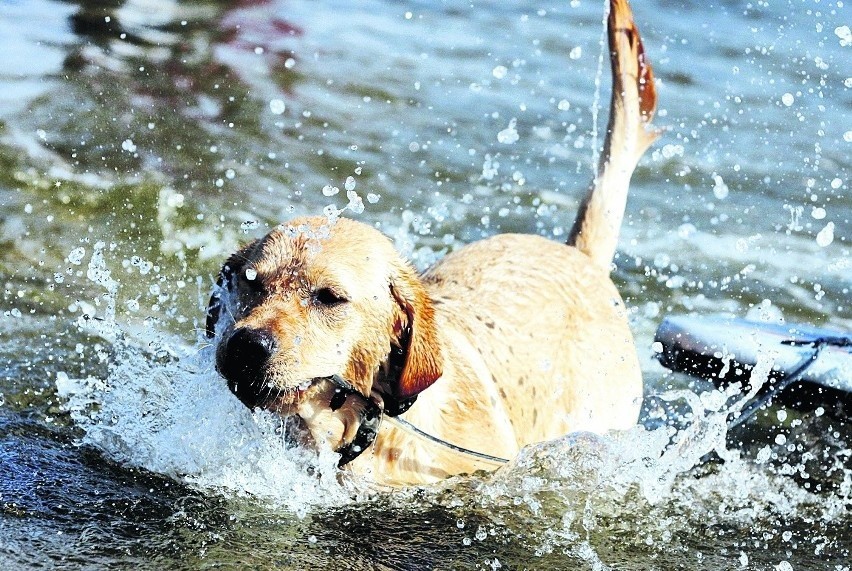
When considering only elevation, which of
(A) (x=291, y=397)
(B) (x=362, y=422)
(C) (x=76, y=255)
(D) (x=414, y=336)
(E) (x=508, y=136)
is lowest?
(C) (x=76, y=255)

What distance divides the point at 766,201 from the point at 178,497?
5977 millimetres

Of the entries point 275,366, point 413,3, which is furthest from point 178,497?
point 413,3

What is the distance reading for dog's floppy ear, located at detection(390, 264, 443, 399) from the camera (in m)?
4.04

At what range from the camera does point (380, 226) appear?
25.5 ft

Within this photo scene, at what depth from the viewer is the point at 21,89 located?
898 centimetres

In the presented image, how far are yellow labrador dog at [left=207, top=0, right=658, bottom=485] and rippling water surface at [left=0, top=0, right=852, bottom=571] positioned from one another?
0.74 ft

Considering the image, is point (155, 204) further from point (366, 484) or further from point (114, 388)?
point (366, 484)

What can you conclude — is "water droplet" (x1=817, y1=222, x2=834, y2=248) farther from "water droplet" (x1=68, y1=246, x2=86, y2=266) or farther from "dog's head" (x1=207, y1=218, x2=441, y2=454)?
"water droplet" (x1=68, y1=246, x2=86, y2=266)

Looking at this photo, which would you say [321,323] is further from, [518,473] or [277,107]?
[277,107]

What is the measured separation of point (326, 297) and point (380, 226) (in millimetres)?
3895

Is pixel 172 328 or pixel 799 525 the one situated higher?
pixel 799 525

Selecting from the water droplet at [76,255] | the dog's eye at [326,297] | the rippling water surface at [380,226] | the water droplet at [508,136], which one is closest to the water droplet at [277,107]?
the rippling water surface at [380,226]

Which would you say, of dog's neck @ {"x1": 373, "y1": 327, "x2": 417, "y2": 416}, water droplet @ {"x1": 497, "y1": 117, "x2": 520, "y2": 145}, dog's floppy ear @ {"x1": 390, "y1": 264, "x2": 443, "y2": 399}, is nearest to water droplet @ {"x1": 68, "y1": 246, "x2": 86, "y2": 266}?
dog's floppy ear @ {"x1": 390, "y1": 264, "x2": 443, "y2": 399}

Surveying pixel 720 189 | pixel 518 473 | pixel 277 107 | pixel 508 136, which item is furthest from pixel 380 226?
pixel 518 473
